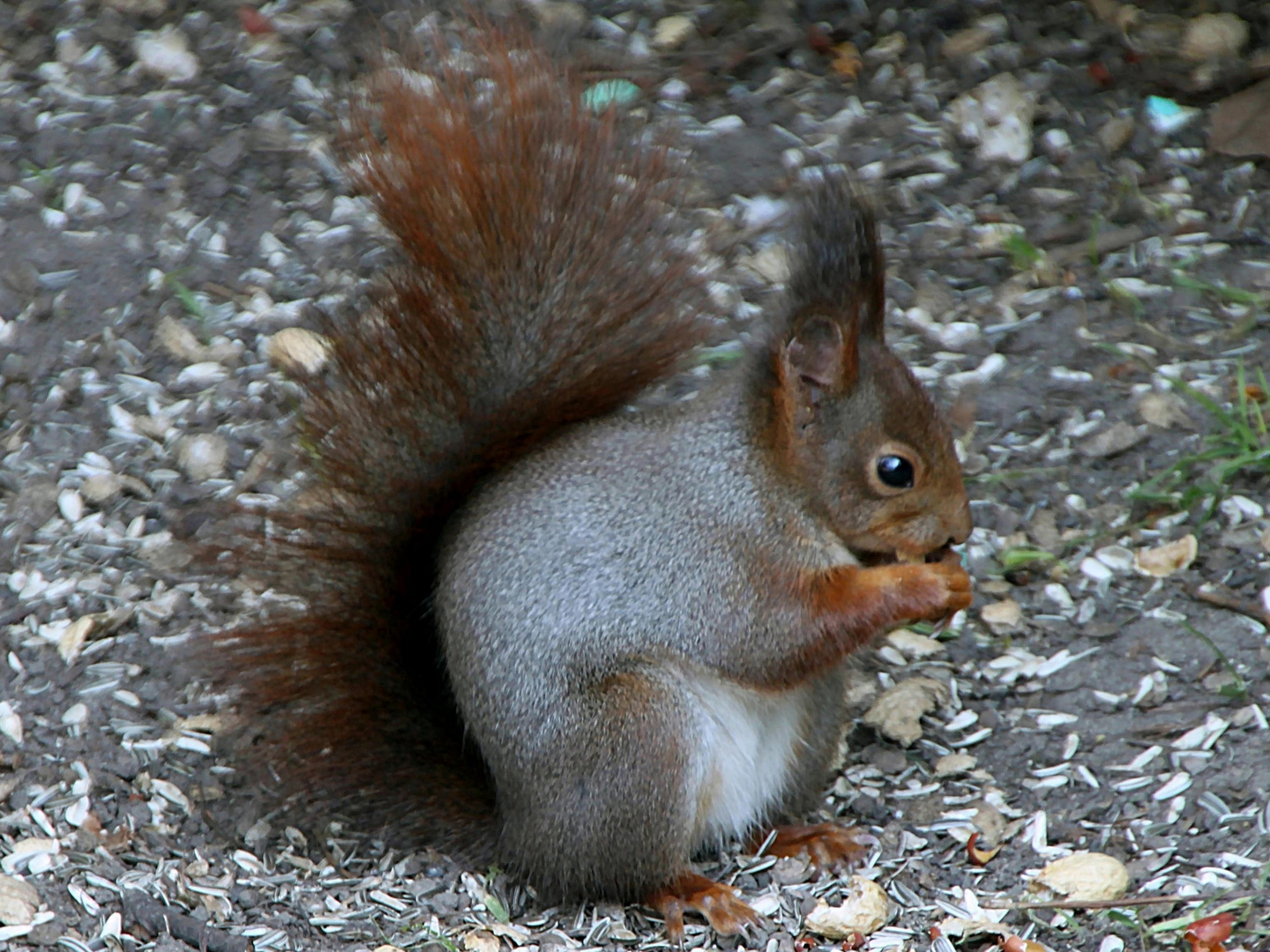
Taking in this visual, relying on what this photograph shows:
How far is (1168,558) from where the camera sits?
296 cm

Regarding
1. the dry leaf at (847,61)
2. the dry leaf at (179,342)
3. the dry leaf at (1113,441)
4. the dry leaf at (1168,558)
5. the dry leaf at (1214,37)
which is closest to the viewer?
the dry leaf at (1168,558)

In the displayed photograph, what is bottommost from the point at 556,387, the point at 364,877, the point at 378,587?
the point at 364,877

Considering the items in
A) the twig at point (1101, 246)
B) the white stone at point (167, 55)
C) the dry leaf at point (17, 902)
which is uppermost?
the white stone at point (167, 55)

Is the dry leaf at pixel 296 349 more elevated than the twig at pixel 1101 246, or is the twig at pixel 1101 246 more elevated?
the twig at pixel 1101 246

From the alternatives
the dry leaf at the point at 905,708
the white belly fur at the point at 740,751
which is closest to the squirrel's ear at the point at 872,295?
the white belly fur at the point at 740,751

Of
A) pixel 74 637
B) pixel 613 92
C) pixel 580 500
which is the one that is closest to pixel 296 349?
pixel 74 637

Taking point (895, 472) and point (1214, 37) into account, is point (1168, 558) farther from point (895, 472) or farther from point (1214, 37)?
point (1214, 37)

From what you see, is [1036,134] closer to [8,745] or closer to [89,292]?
[89,292]

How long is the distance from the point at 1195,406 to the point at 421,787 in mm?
1698

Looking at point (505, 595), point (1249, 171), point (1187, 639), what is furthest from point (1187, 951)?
point (1249, 171)

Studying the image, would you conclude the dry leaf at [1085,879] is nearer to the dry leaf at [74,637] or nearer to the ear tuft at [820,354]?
the ear tuft at [820,354]

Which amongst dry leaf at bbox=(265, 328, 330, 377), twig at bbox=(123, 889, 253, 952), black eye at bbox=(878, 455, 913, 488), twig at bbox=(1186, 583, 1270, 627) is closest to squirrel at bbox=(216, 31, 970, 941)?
black eye at bbox=(878, 455, 913, 488)

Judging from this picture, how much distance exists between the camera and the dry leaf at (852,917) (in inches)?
93.1

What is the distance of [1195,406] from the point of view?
321 centimetres
